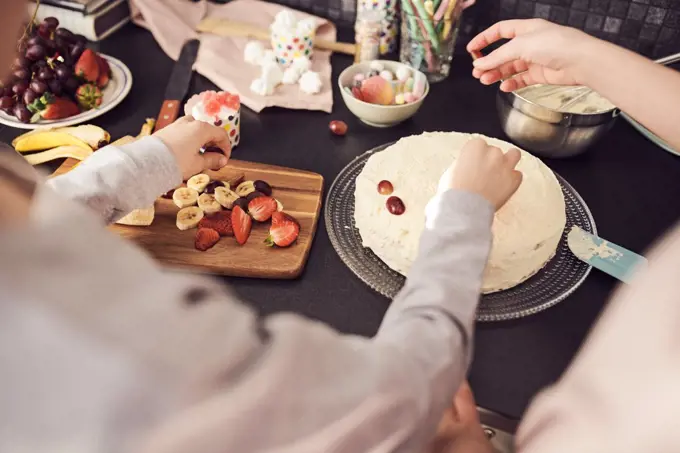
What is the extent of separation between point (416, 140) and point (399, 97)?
21 cm

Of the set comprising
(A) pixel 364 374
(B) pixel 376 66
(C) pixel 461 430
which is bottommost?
(C) pixel 461 430

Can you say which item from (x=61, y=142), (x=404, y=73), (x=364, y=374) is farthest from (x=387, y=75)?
(x=364, y=374)

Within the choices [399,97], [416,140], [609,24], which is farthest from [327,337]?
[609,24]

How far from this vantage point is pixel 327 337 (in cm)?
52

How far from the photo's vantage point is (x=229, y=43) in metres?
1.51

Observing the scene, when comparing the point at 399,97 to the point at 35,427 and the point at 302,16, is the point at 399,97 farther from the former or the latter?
the point at 35,427

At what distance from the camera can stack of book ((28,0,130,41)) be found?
1.49 meters

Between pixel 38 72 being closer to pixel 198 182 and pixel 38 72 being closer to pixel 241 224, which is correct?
Answer: pixel 198 182

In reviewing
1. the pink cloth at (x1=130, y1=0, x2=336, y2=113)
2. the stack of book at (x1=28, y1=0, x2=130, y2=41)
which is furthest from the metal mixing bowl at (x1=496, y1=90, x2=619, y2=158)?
the stack of book at (x1=28, y1=0, x2=130, y2=41)

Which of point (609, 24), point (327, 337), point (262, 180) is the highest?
point (327, 337)

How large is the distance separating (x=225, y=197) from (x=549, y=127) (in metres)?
0.61

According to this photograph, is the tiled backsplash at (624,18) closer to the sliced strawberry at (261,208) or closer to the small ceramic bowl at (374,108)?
the small ceramic bowl at (374,108)

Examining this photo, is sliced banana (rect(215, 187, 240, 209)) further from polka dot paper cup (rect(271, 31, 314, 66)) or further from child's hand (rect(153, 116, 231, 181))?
polka dot paper cup (rect(271, 31, 314, 66))

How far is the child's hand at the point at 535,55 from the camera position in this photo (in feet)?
3.31
